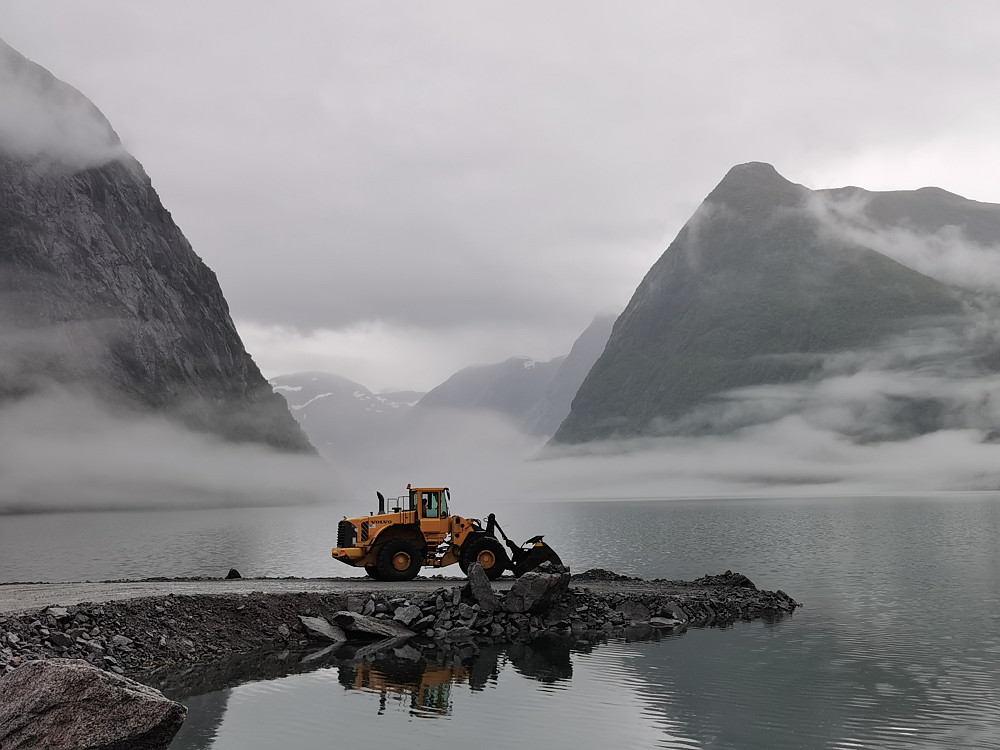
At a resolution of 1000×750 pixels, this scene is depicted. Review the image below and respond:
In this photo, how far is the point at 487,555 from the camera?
35.3 meters

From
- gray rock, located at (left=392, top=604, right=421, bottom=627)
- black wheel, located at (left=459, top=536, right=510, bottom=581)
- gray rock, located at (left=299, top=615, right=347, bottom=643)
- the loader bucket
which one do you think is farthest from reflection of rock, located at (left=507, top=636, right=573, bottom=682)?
the loader bucket

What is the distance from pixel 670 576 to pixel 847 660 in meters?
26.7

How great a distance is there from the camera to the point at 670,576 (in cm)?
5156

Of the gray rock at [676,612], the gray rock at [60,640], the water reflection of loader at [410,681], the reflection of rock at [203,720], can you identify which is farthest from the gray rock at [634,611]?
the gray rock at [60,640]

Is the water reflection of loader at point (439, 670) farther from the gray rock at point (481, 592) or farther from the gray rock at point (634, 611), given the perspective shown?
the gray rock at point (634, 611)

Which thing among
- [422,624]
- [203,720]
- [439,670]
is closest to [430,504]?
[422,624]

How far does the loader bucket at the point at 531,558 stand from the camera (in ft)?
119

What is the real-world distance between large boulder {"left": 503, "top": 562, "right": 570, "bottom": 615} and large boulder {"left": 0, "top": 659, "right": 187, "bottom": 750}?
16041mm

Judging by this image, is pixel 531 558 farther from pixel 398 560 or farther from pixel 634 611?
pixel 634 611

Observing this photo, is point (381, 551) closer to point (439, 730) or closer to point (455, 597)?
point (455, 597)

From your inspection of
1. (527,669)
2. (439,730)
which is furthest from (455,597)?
(439,730)

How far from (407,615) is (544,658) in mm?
5766

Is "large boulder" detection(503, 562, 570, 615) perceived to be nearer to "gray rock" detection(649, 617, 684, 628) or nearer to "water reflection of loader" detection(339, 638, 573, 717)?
"water reflection of loader" detection(339, 638, 573, 717)

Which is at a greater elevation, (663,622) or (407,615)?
(407,615)
